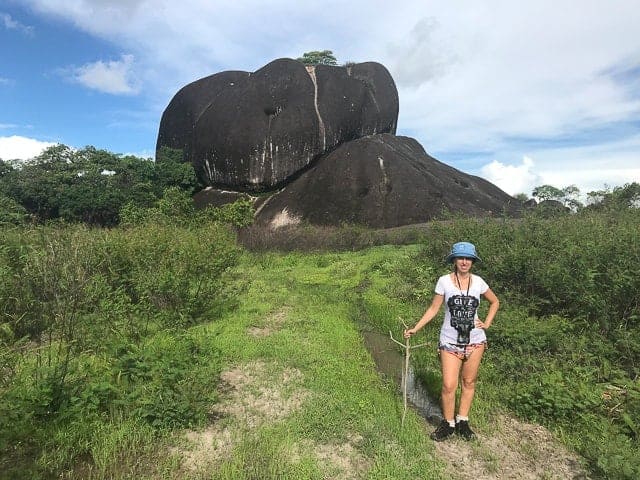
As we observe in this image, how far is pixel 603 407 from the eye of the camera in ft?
14.9

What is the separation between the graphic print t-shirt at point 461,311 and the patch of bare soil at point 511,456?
3.30 ft

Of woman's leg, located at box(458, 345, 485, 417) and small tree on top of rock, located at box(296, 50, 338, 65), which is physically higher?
small tree on top of rock, located at box(296, 50, 338, 65)

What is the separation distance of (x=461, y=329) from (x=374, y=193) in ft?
66.0

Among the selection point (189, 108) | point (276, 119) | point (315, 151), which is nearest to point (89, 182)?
point (189, 108)

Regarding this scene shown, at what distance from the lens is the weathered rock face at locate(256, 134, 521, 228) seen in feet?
76.1

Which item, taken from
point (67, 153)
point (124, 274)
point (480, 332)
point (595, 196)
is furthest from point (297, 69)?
point (480, 332)

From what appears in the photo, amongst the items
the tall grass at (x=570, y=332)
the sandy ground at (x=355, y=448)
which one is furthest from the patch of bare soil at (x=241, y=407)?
the tall grass at (x=570, y=332)

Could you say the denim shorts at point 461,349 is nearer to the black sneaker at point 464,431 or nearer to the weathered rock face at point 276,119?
the black sneaker at point 464,431

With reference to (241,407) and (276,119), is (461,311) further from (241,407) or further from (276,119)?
(276,119)

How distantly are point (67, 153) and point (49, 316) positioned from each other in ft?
102

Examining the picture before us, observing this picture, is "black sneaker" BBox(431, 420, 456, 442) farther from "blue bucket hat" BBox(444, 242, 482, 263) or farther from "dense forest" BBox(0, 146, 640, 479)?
"blue bucket hat" BBox(444, 242, 482, 263)

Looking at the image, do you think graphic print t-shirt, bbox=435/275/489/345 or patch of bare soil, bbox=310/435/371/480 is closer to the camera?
patch of bare soil, bbox=310/435/371/480

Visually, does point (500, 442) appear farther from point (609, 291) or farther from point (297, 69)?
point (297, 69)

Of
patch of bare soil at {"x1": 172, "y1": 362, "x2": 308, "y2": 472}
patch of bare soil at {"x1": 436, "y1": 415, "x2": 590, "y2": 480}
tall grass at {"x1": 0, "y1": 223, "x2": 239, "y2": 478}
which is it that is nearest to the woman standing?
patch of bare soil at {"x1": 436, "y1": 415, "x2": 590, "y2": 480}
